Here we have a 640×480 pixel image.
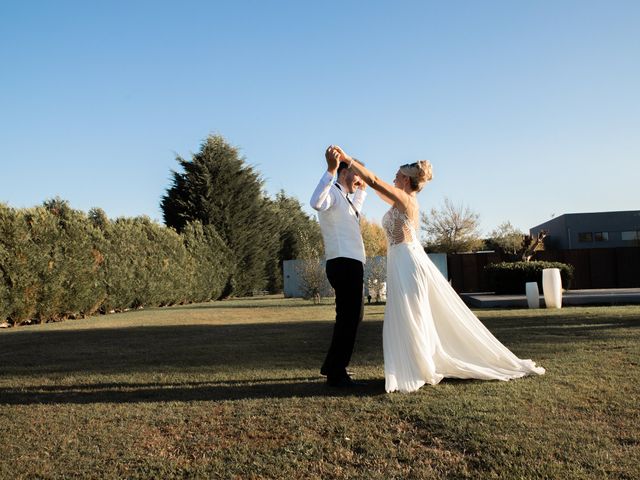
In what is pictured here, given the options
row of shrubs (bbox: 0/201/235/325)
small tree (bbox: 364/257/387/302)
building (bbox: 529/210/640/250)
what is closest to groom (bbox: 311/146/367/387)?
row of shrubs (bbox: 0/201/235/325)

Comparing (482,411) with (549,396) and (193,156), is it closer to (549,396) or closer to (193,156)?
(549,396)

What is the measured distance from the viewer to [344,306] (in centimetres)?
524

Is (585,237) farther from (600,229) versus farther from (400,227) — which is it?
(400,227)

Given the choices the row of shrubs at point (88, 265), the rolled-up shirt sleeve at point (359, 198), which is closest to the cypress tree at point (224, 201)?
the row of shrubs at point (88, 265)

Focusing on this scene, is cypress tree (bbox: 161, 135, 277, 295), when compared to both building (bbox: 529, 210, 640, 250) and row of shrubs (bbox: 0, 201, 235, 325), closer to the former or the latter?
row of shrubs (bbox: 0, 201, 235, 325)

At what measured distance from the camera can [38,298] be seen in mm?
15211

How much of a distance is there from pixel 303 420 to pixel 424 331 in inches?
63.1

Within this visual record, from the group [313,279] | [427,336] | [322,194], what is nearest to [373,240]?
[313,279]

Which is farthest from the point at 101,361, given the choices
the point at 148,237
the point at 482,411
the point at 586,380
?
the point at 148,237

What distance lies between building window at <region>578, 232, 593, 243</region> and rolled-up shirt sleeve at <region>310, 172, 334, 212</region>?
149 ft

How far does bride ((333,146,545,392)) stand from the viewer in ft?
16.7

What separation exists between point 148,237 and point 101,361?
15745mm

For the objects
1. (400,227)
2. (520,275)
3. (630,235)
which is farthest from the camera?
(630,235)

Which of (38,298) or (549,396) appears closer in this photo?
(549,396)
